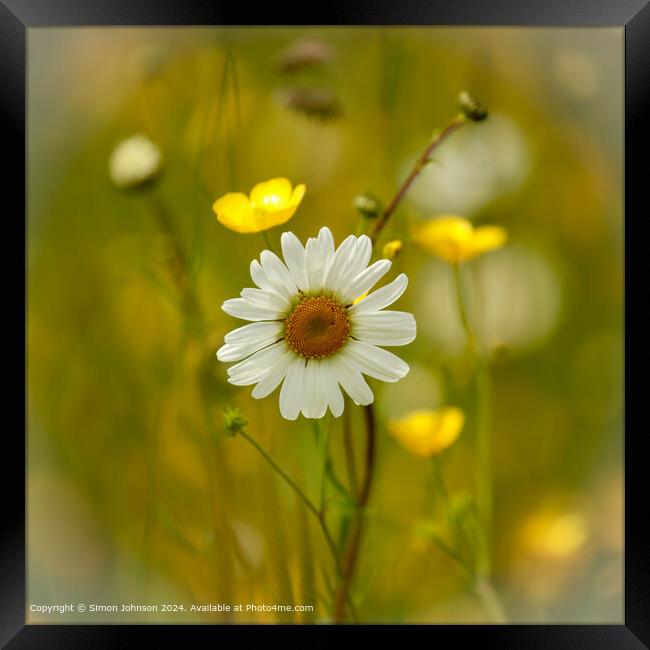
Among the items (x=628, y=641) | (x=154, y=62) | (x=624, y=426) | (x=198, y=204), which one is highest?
(x=154, y=62)

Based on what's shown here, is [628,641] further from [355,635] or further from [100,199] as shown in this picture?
[100,199]

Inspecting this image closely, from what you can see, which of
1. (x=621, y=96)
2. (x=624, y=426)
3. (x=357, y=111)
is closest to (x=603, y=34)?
(x=621, y=96)

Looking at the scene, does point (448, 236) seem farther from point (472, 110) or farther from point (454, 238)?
point (472, 110)

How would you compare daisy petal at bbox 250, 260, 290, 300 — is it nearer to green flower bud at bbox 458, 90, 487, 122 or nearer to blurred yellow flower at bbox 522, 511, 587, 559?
green flower bud at bbox 458, 90, 487, 122

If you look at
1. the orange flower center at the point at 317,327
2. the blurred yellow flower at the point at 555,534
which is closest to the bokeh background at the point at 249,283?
the blurred yellow flower at the point at 555,534

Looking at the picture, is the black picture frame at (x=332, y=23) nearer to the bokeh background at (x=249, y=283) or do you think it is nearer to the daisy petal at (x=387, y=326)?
the bokeh background at (x=249, y=283)

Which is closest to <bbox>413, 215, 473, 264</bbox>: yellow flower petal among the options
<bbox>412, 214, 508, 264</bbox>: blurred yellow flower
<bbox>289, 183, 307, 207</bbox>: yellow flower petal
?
<bbox>412, 214, 508, 264</bbox>: blurred yellow flower

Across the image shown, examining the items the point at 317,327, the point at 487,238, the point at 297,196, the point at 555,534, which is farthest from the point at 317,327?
the point at 555,534
